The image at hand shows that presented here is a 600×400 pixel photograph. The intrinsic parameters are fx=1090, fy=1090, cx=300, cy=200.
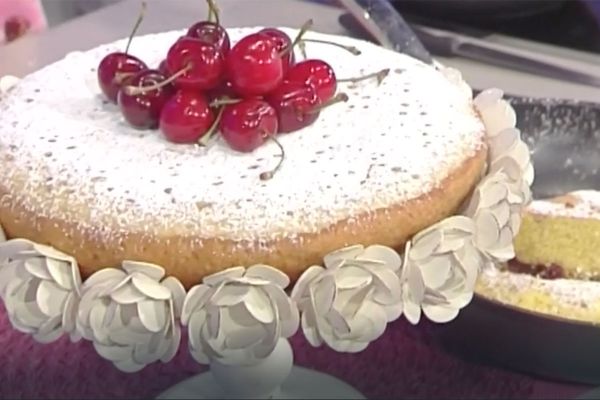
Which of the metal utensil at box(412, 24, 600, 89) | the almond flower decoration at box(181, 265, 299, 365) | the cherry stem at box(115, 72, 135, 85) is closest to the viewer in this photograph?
the almond flower decoration at box(181, 265, 299, 365)

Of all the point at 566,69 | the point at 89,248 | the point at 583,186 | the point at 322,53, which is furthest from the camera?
the point at 566,69

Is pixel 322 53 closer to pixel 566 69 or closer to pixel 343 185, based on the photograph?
pixel 343 185

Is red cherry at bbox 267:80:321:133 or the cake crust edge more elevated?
red cherry at bbox 267:80:321:133

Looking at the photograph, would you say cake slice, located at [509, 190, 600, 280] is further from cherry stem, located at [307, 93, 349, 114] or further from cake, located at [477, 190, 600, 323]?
cherry stem, located at [307, 93, 349, 114]

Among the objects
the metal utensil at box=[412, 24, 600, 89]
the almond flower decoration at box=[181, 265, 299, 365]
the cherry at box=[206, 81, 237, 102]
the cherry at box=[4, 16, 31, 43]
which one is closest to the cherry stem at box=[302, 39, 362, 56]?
the cherry at box=[206, 81, 237, 102]

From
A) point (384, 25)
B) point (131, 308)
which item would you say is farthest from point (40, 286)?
point (384, 25)

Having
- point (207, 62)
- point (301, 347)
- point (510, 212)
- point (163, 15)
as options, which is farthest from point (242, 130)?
point (163, 15)

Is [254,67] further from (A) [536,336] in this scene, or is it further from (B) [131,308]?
(A) [536,336]
